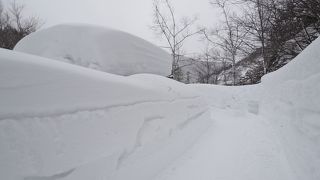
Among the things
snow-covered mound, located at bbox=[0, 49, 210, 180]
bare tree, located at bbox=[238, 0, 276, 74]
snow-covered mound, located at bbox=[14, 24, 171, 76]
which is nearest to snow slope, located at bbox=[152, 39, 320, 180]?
snow-covered mound, located at bbox=[0, 49, 210, 180]

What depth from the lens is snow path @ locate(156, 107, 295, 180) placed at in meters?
2.28

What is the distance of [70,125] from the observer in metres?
1.33

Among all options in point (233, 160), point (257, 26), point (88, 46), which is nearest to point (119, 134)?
point (233, 160)

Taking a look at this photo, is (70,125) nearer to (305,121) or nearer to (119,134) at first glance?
(119,134)

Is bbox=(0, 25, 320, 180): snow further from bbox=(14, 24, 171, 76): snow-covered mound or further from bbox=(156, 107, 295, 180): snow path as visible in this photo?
bbox=(14, 24, 171, 76): snow-covered mound

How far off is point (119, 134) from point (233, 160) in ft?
5.66

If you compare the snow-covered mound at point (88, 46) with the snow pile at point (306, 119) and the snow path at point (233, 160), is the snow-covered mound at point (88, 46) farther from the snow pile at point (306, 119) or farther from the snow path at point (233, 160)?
the snow pile at point (306, 119)

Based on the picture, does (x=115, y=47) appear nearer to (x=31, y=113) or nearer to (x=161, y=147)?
(x=161, y=147)

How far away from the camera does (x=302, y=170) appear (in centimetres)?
201

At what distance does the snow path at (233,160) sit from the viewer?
2277 millimetres

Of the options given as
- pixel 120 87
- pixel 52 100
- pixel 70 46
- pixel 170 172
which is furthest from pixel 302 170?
pixel 70 46

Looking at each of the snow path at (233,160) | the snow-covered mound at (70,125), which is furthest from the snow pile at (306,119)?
Answer: the snow-covered mound at (70,125)

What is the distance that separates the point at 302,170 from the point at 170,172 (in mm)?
1302

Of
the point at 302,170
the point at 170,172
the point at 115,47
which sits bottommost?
the point at 170,172
